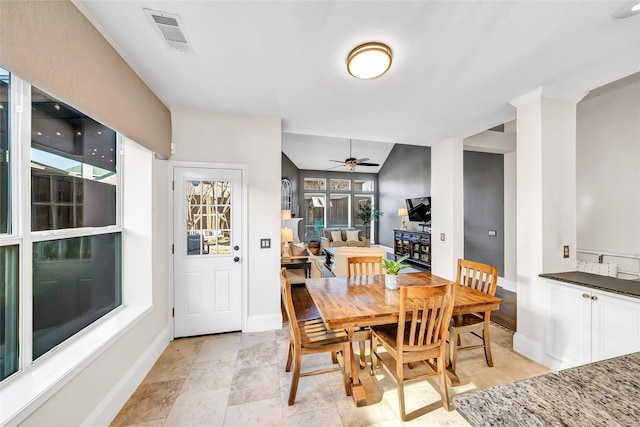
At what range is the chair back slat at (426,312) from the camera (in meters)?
1.59

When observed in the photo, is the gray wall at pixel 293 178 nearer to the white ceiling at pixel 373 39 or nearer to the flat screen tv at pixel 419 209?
the flat screen tv at pixel 419 209

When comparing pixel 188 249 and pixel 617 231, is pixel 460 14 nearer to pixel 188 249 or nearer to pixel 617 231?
pixel 188 249

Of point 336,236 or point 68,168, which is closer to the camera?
point 68,168

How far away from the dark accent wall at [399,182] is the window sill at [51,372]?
6.94 meters

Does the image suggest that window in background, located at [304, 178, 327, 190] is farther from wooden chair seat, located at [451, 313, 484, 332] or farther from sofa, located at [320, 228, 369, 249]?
wooden chair seat, located at [451, 313, 484, 332]

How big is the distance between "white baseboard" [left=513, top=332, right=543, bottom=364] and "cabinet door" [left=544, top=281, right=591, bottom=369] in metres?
0.07

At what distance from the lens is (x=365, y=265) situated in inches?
111

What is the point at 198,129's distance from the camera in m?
2.80

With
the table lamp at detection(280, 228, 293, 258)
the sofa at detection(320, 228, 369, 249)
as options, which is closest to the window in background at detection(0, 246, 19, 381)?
the table lamp at detection(280, 228, 293, 258)

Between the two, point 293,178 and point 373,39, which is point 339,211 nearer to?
point 293,178

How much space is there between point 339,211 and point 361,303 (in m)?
7.65

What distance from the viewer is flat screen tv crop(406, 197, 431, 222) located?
6.49 metres

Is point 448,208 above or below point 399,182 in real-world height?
below

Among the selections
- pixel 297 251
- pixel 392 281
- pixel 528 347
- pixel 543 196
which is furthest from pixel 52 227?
pixel 528 347
